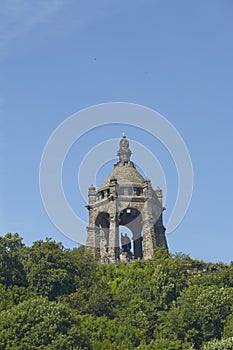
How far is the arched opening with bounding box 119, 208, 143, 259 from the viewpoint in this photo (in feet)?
360

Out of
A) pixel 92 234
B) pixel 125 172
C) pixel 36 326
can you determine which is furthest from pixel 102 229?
pixel 36 326

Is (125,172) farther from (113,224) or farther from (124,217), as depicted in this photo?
(113,224)

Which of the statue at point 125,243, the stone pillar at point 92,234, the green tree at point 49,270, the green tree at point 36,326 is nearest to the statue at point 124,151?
the stone pillar at point 92,234

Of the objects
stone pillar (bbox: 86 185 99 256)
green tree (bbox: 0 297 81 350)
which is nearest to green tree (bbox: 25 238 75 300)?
green tree (bbox: 0 297 81 350)

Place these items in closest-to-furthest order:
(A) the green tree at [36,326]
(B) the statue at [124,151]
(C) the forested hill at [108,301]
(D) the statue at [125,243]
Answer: (A) the green tree at [36,326] → (C) the forested hill at [108,301] → (D) the statue at [125,243] → (B) the statue at [124,151]

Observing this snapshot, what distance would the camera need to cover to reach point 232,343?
73375 mm

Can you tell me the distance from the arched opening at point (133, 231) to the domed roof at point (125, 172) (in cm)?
312

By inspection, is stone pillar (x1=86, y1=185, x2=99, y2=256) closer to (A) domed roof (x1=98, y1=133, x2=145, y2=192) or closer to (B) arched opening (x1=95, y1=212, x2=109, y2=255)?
(B) arched opening (x1=95, y1=212, x2=109, y2=255)

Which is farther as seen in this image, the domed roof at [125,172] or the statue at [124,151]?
the statue at [124,151]

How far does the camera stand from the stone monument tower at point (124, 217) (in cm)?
10731

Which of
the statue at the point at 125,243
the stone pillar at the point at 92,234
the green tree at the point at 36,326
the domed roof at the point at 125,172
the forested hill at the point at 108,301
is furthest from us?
the domed roof at the point at 125,172

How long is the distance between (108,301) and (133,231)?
72.6 feet

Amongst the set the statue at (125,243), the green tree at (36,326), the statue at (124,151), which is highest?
the statue at (124,151)

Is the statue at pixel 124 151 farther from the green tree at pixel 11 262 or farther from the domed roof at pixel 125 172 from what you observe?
the green tree at pixel 11 262
